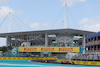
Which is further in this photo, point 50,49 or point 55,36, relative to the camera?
point 55,36

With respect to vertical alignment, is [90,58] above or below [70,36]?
below

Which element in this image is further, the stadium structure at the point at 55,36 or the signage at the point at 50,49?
the stadium structure at the point at 55,36

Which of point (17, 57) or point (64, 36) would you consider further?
point (64, 36)

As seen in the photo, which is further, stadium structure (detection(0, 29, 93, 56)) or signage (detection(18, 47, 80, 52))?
stadium structure (detection(0, 29, 93, 56))

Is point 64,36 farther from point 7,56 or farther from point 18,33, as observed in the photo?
point 7,56

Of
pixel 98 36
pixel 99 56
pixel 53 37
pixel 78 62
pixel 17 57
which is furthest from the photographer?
pixel 53 37

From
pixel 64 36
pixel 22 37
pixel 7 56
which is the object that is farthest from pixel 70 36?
pixel 7 56

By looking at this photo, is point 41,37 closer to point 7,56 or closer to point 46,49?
point 46,49

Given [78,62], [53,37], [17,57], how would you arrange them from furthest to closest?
[53,37] → [17,57] → [78,62]

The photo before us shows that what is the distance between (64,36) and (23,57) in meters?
21.5

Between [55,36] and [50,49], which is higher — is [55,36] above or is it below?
above

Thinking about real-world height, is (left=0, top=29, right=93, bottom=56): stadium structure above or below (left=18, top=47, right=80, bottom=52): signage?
above

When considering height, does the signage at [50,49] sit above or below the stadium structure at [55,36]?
below

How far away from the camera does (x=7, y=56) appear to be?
74.0m
